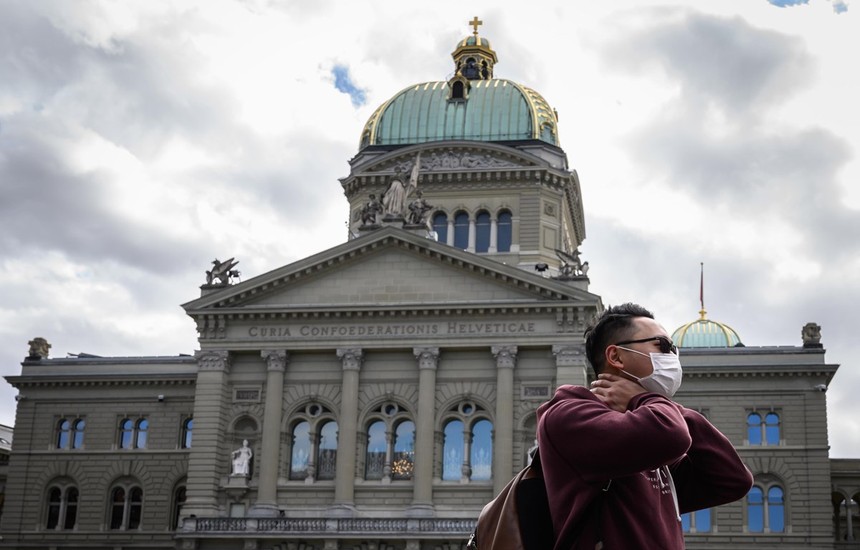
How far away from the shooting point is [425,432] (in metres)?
46.4

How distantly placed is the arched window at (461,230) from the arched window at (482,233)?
1.59ft

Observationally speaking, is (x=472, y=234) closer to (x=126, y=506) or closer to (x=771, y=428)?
(x=771, y=428)

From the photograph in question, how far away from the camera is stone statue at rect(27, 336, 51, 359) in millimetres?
58688

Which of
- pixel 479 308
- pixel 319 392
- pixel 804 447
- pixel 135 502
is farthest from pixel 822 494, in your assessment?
pixel 135 502

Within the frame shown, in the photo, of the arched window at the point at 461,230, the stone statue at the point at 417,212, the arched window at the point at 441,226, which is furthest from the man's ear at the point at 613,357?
the arched window at the point at 441,226

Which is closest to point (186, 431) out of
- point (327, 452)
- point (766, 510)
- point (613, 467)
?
point (327, 452)

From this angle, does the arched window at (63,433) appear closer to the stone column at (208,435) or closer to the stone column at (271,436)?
the stone column at (208,435)

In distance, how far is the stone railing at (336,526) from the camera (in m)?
44.1

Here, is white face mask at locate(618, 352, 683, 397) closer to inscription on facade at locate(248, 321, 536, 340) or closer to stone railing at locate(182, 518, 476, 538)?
stone railing at locate(182, 518, 476, 538)

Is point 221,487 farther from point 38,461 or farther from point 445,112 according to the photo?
point 445,112

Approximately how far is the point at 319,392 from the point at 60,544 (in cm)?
1594

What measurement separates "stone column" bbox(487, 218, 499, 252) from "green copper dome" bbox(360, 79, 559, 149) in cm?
577

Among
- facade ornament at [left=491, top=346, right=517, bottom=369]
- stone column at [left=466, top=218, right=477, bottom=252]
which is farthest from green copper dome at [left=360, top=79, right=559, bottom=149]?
facade ornament at [left=491, top=346, right=517, bottom=369]

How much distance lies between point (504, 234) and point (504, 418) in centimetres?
1524
